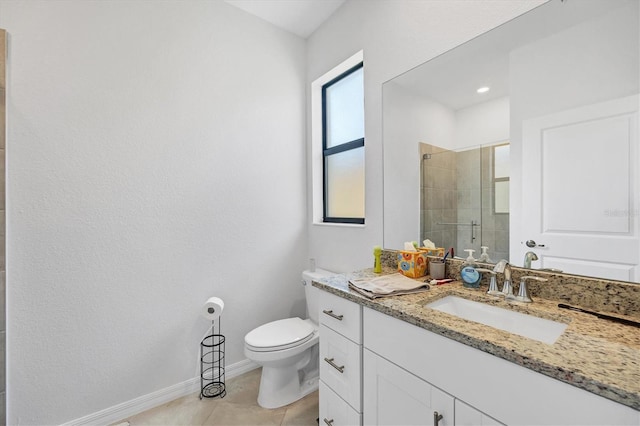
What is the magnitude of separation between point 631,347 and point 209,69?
7.90 ft

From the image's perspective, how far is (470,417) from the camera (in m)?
Result: 0.78

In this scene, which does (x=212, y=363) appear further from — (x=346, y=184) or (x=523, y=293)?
(x=523, y=293)

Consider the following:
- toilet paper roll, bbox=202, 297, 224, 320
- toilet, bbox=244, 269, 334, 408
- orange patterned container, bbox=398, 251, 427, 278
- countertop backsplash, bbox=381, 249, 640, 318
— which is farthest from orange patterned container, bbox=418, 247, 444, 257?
toilet paper roll, bbox=202, 297, 224, 320

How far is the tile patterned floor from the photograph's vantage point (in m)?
1.60

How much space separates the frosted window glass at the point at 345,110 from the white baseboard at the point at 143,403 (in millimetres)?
1971

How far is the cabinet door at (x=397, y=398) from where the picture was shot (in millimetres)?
866

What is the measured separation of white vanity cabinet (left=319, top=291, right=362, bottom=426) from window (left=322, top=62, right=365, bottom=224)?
0.98m

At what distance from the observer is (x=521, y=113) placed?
115 cm

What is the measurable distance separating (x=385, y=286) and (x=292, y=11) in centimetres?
209

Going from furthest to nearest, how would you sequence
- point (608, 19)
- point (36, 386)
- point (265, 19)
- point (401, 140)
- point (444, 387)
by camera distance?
1. point (265, 19)
2. point (401, 140)
3. point (36, 386)
4. point (608, 19)
5. point (444, 387)

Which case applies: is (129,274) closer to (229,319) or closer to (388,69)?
(229,319)

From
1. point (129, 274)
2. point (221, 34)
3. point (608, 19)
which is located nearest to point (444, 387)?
point (608, 19)

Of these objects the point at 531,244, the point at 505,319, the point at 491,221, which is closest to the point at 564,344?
the point at 505,319

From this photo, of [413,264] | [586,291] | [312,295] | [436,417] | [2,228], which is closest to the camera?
[436,417]
